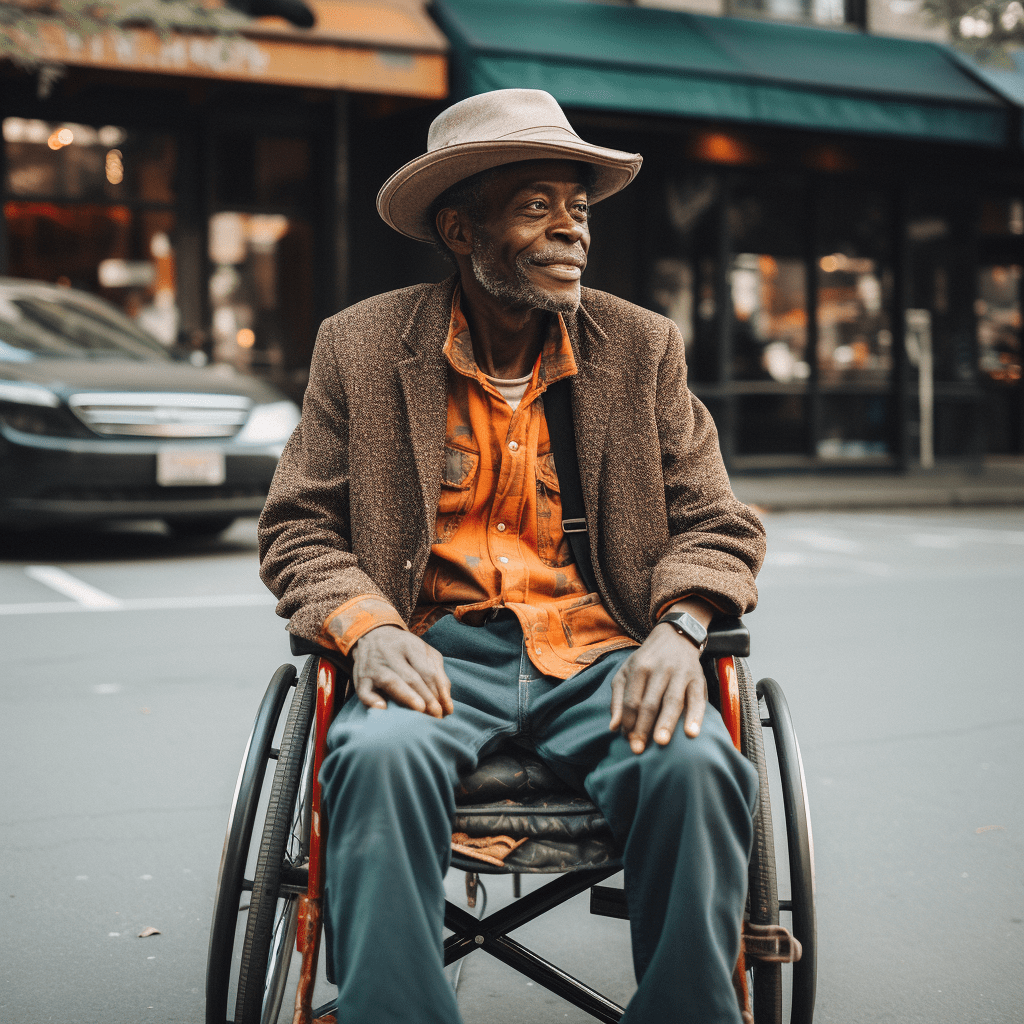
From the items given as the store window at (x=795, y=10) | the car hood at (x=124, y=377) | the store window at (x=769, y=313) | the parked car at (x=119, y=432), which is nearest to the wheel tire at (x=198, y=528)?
the parked car at (x=119, y=432)

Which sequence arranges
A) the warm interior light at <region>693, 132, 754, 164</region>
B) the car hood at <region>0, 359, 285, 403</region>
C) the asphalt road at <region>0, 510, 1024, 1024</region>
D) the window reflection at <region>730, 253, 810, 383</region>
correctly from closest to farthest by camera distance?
the asphalt road at <region>0, 510, 1024, 1024</region> < the car hood at <region>0, 359, 285, 403</region> < the warm interior light at <region>693, 132, 754, 164</region> < the window reflection at <region>730, 253, 810, 383</region>

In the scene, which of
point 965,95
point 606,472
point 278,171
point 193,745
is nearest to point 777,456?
point 965,95

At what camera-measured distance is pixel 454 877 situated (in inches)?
141

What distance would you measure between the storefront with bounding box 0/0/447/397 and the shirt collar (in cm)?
1007

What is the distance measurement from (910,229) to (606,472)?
14.3 meters

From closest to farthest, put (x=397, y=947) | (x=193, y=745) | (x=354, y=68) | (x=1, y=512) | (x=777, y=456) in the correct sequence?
(x=397, y=947) < (x=193, y=745) < (x=1, y=512) < (x=354, y=68) < (x=777, y=456)

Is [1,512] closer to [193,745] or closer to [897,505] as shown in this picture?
[193,745]

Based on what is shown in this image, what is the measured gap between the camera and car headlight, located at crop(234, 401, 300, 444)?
28.0 feet

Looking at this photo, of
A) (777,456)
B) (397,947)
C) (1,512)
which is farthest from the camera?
(777,456)

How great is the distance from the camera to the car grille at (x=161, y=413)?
807 cm

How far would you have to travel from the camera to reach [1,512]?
797 centimetres

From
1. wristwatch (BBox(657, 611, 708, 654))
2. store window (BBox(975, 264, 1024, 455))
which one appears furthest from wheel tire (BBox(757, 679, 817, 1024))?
store window (BBox(975, 264, 1024, 455))

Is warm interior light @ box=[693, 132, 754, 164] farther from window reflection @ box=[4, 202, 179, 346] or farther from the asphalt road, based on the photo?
the asphalt road

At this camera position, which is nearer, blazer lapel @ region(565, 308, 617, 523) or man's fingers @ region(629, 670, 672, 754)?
man's fingers @ region(629, 670, 672, 754)
